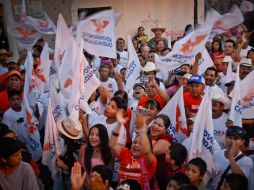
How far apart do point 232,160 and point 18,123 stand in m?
2.92

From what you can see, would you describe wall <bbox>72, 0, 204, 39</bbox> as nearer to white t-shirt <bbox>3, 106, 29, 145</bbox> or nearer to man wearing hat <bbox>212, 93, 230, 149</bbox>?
white t-shirt <bbox>3, 106, 29, 145</bbox>

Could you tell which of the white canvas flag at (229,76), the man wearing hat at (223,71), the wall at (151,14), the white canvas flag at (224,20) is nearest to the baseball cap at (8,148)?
the white canvas flag at (229,76)

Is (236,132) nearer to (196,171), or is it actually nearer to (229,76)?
(196,171)

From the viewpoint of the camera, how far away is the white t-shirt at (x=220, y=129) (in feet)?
15.0

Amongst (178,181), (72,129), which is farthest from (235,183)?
(72,129)

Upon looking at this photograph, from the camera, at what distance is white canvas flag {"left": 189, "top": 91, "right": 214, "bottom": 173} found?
159 inches

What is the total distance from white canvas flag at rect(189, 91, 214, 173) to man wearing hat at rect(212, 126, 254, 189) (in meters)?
0.10

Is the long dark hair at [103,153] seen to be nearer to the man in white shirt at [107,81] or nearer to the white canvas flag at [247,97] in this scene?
the white canvas flag at [247,97]

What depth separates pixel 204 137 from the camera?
13.4 ft

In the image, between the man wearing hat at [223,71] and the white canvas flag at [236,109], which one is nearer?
the white canvas flag at [236,109]

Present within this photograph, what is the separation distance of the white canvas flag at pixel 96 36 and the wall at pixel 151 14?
766 centimetres

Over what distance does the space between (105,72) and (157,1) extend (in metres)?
8.21

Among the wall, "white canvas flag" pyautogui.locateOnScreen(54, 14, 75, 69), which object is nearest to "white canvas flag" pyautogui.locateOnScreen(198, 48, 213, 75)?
"white canvas flag" pyautogui.locateOnScreen(54, 14, 75, 69)

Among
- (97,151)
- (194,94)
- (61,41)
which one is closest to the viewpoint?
(97,151)
